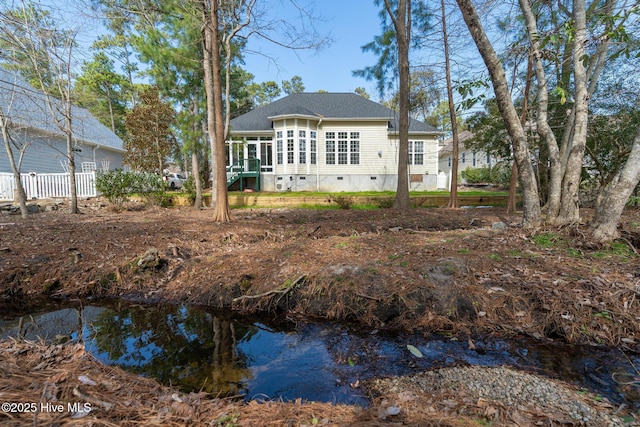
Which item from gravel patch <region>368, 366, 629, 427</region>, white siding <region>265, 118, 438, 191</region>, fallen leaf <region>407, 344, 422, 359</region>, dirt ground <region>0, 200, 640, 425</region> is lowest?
fallen leaf <region>407, 344, 422, 359</region>

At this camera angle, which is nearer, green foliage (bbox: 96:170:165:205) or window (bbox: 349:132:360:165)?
green foliage (bbox: 96:170:165:205)

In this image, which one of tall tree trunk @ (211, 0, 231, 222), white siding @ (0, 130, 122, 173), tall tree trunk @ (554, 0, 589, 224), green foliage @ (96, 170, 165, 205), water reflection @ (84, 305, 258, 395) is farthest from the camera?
white siding @ (0, 130, 122, 173)

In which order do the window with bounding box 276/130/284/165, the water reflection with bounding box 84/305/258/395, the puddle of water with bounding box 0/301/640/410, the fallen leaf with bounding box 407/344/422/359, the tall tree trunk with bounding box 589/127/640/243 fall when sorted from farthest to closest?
1. the window with bounding box 276/130/284/165
2. the tall tree trunk with bounding box 589/127/640/243
3. the fallen leaf with bounding box 407/344/422/359
4. the water reflection with bounding box 84/305/258/395
5. the puddle of water with bounding box 0/301/640/410

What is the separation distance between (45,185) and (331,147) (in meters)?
13.7

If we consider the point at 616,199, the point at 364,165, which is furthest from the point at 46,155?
the point at 616,199

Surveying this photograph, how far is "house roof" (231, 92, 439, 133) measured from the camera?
1808cm

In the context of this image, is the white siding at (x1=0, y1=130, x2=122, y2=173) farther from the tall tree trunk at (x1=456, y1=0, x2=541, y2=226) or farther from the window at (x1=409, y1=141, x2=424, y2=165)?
the window at (x1=409, y1=141, x2=424, y2=165)

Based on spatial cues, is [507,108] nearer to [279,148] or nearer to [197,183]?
[197,183]

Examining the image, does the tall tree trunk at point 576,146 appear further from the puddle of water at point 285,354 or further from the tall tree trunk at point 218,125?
the tall tree trunk at point 218,125

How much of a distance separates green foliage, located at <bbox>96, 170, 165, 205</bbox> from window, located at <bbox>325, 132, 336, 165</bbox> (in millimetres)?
9471

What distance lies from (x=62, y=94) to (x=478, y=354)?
41.2 feet

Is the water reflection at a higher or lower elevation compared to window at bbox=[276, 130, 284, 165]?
lower

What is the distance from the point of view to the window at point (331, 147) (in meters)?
18.8

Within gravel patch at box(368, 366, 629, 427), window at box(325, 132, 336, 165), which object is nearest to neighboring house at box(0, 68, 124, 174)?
gravel patch at box(368, 366, 629, 427)
